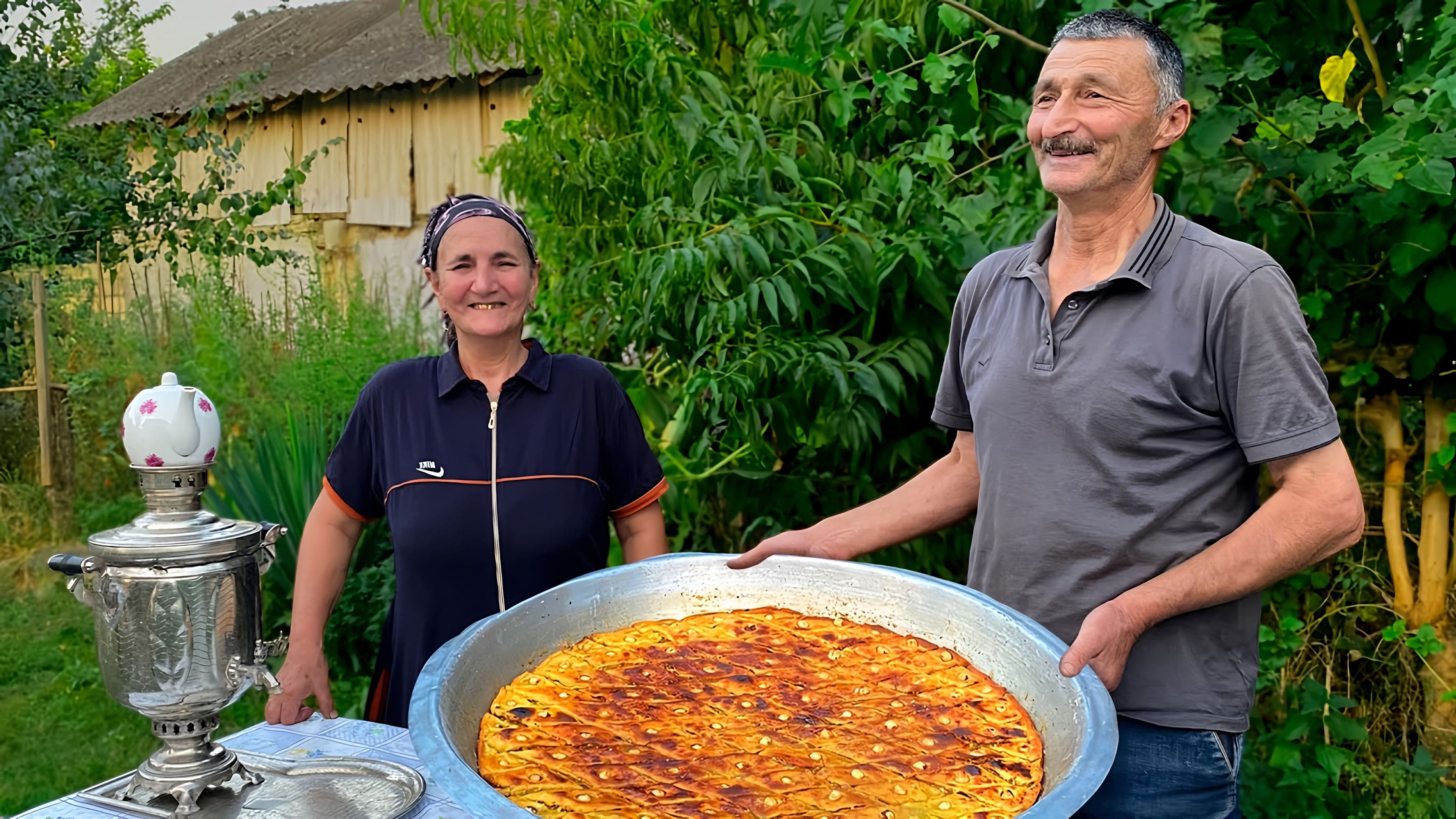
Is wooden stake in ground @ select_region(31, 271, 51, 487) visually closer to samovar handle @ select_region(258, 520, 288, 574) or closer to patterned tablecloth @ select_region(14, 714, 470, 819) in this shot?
patterned tablecloth @ select_region(14, 714, 470, 819)

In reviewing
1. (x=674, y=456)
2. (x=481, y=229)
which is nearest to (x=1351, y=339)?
(x=674, y=456)

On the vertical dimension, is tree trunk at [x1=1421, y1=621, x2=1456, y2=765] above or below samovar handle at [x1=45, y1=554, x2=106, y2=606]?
below

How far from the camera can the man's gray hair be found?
1.90 meters

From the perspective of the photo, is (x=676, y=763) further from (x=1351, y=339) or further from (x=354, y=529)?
(x=1351, y=339)

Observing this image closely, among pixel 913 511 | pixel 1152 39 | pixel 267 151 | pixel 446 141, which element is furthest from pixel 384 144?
pixel 1152 39

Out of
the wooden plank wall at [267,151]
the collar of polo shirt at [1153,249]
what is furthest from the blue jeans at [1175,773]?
the wooden plank wall at [267,151]

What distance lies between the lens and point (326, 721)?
7.10 ft

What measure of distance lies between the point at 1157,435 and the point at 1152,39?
27.4 inches

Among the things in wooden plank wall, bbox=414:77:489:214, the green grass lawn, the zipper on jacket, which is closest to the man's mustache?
the zipper on jacket

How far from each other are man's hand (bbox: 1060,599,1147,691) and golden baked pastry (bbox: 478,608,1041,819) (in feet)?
0.51

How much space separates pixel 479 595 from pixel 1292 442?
5.23ft

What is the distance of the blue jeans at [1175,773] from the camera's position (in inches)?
73.0

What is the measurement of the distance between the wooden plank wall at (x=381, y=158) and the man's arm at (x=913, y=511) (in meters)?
8.83

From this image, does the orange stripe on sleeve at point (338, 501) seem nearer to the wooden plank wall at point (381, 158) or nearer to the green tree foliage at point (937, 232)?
the green tree foliage at point (937, 232)
